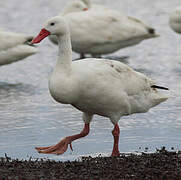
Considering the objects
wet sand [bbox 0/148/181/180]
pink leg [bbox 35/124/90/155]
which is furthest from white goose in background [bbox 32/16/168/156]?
wet sand [bbox 0/148/181/180]

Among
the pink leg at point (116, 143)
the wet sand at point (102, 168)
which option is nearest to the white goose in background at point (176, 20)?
the pink leg at point (116, 143)

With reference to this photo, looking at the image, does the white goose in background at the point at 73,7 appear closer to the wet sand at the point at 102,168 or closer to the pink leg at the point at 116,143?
the pink leg at the point at 116,143

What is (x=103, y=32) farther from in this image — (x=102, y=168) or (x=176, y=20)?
(x=102, y=168)

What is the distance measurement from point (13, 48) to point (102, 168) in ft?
22.6

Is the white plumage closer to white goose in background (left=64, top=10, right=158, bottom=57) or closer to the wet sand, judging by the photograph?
white goose in background (left=64, top=10, right=158, bottom=57)

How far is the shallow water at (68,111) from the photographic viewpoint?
8.45 meters

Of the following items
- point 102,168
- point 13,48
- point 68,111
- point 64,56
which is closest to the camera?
point 102,168

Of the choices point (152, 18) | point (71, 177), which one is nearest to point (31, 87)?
point (71, 177)

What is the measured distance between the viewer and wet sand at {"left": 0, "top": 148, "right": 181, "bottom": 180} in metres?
6.50

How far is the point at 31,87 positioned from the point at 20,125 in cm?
274

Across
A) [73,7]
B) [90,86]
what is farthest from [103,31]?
[90,86]

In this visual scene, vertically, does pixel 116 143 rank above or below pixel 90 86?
below

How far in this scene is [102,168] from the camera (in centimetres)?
683

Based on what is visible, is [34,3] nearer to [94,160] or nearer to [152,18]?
[152,18]
